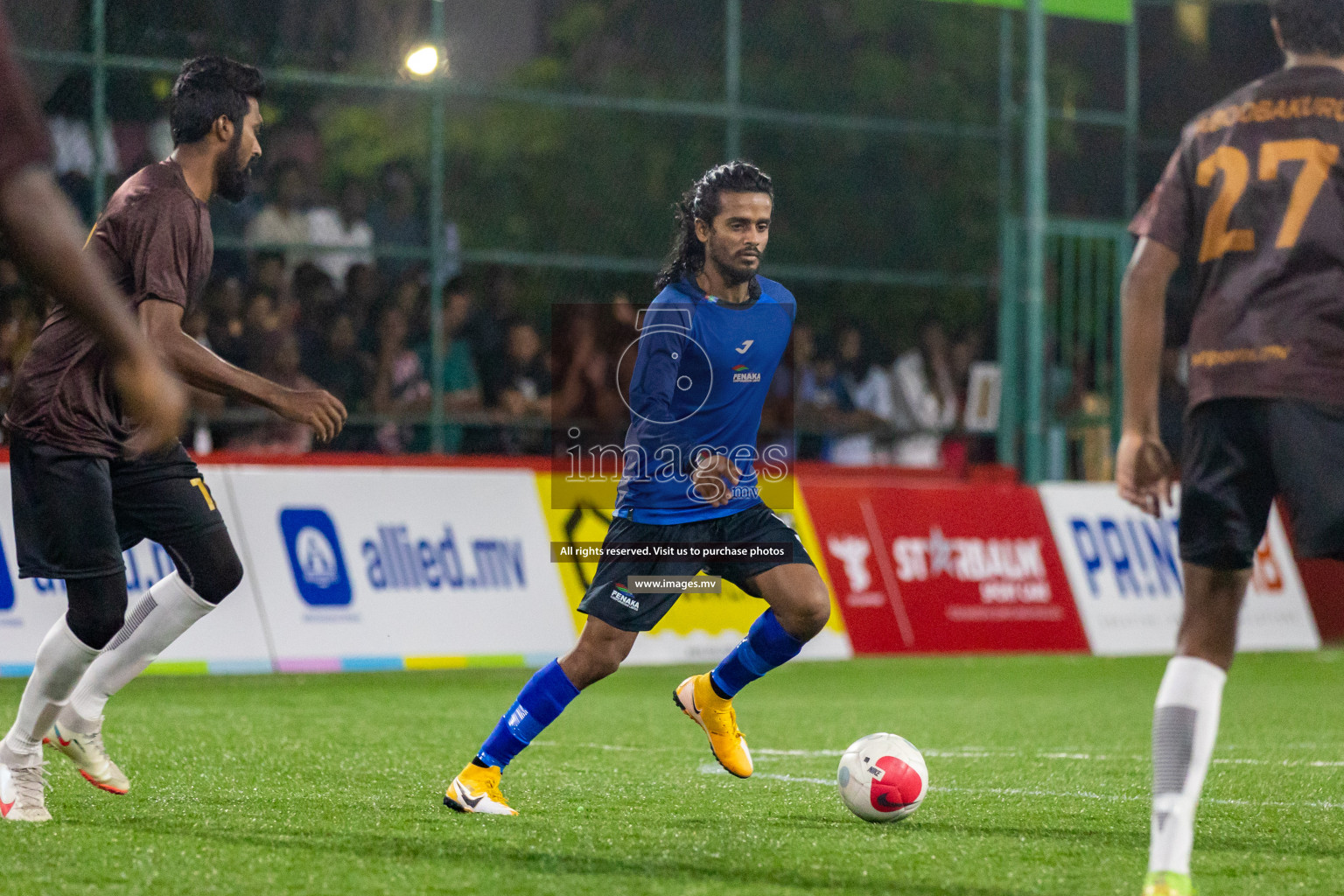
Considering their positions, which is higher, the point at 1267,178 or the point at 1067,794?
the point at 1267,178

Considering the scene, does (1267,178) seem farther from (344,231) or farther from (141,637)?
(344,231)

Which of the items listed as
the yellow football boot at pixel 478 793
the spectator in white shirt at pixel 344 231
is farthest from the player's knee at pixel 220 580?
the spectator in white shirt at pixel 344 231

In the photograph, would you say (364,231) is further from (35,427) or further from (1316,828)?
(1316,828)

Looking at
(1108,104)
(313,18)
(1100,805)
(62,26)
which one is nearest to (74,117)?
(62,26)

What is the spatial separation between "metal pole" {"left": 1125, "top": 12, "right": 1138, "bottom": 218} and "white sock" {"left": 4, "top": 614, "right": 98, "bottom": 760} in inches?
510

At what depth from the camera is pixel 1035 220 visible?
1552 centimetres

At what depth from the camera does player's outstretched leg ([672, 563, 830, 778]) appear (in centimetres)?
584

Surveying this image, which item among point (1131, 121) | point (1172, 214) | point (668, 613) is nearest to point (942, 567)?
point (668, 613)

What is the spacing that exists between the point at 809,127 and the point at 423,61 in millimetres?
3511

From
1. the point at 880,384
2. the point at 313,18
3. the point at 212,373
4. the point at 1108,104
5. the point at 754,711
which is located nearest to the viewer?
the point at 212,373

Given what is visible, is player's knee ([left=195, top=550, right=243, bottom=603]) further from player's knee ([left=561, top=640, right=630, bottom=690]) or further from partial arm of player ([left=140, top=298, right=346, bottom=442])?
player's knee ([left=561, top=640, right=630, bottom=690])

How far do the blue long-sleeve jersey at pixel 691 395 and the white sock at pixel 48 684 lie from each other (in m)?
1.73

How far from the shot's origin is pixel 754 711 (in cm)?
950

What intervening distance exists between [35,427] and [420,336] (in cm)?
810
